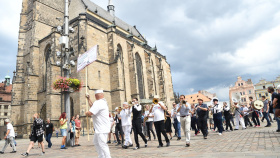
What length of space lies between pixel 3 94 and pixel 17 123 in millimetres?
33834

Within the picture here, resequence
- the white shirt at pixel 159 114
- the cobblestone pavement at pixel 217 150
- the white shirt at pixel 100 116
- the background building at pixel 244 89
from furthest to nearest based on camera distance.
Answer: the background building at pixel 244 89, the white shirt at pixel 159 114, the cobblestone pavement at pixel 217 150, the white shirt at pixel 100 116

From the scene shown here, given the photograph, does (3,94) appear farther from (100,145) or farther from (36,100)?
(100,145)

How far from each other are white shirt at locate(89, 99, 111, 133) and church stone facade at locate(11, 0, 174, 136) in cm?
1541

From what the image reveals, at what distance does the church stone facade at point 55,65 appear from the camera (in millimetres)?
20141

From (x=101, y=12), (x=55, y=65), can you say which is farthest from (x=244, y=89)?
(x=55, y=65)

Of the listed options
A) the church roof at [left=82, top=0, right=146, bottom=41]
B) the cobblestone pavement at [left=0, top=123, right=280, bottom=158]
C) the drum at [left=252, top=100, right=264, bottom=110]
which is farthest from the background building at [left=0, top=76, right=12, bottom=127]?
the drum at [left=252, top=100, right=264, bottom=110]

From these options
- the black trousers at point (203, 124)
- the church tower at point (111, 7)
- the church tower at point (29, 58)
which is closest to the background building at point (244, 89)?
the church tower at point (111, 7)

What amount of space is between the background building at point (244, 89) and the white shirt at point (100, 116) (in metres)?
62.7

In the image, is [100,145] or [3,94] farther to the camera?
[3,94]

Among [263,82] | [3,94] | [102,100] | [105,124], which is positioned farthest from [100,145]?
[263,82]

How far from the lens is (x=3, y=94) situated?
1940 inches

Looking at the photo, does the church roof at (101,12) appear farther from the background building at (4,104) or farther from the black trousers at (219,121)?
the background building at (4,104)

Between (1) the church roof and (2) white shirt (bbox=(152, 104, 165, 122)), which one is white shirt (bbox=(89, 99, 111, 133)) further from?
(1) the church roof

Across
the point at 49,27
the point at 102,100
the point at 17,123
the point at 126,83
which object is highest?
the point at 49,27
